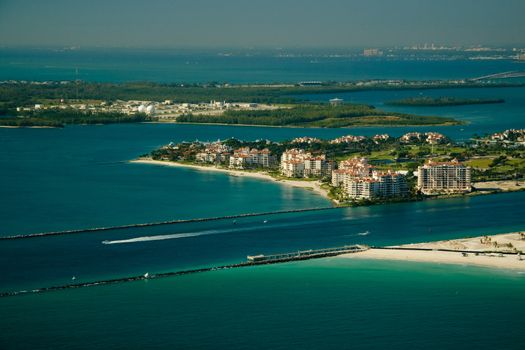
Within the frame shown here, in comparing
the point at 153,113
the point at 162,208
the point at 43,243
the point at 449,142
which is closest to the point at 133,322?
the point at 43,243

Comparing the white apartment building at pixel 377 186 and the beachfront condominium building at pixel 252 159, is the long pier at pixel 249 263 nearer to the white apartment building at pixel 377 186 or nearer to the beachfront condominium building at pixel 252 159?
the white apartment building at pixel 377 186

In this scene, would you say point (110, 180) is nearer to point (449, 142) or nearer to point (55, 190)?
point (55, 190)

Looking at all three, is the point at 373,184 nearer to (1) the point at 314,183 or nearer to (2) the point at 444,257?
(1) the point at 314,183

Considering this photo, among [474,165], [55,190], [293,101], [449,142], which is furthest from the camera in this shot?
[293,101]

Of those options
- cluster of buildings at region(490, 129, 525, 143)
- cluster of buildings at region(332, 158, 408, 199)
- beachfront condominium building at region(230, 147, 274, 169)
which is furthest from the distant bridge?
cluster of buildings at region(332, 158, 408, 199)

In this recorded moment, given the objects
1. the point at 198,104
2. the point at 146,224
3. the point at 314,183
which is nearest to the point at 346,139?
the point at 314,183

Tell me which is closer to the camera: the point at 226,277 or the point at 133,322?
the point at 133,322

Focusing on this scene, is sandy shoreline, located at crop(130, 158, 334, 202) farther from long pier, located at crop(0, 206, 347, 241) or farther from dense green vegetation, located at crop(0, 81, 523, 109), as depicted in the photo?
dense green vegetation, located at crop(0, 81, 523, 109)
